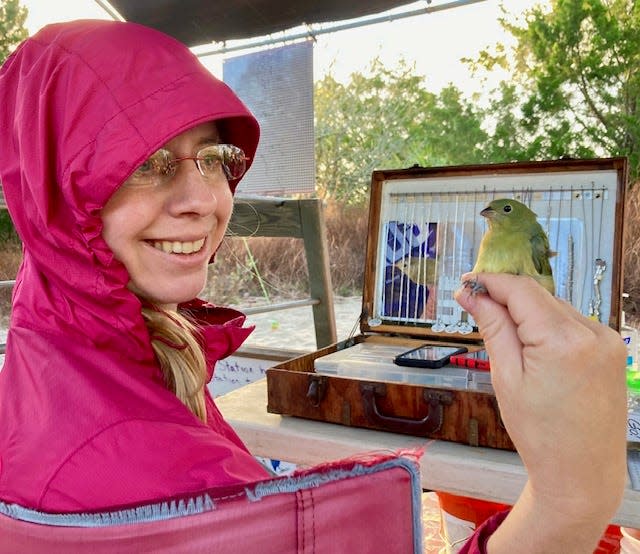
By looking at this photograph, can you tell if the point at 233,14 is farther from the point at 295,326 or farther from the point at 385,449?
the point at 295,326

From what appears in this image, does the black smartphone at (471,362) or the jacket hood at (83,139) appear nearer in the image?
the jacket hood at (83,139)

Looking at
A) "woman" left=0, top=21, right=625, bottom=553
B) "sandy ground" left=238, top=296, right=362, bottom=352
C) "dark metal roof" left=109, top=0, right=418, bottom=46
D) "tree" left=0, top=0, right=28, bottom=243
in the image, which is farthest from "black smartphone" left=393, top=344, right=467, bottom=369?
"sandy ground" left=238, top=296, right=362, bottom=352

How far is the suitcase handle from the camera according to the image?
0.95 m

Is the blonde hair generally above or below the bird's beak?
below

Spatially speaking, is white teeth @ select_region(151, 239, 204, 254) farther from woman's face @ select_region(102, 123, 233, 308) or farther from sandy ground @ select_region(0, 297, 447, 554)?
sandy ground @ select_region(0, 297, 447, 554)

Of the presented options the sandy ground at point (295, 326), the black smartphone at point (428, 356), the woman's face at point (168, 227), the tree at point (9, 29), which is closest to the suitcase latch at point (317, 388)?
the black smartphone at point (428, 356)

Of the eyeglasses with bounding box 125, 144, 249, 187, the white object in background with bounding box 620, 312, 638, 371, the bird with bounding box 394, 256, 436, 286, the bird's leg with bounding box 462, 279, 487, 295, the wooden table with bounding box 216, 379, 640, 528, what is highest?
the eyeglasses with bounding box 125, 144, 249, 187

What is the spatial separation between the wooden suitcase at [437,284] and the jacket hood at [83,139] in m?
0.55

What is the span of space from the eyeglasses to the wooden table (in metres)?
0.49

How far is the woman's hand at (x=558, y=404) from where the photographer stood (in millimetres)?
387

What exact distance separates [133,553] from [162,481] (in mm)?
54

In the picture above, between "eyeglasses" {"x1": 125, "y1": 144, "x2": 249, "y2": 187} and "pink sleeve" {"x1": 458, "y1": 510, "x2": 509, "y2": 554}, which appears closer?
"pink sleeve" {"x1": 458, "y1": 510, "x2": 509, "y2": 554}

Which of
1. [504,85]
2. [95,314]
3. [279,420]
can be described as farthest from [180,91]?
[504,85]

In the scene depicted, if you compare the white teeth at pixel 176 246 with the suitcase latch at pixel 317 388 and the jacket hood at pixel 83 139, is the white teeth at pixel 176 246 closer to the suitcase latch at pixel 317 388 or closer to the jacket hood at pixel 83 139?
the jacket hood at pixel 83 139
